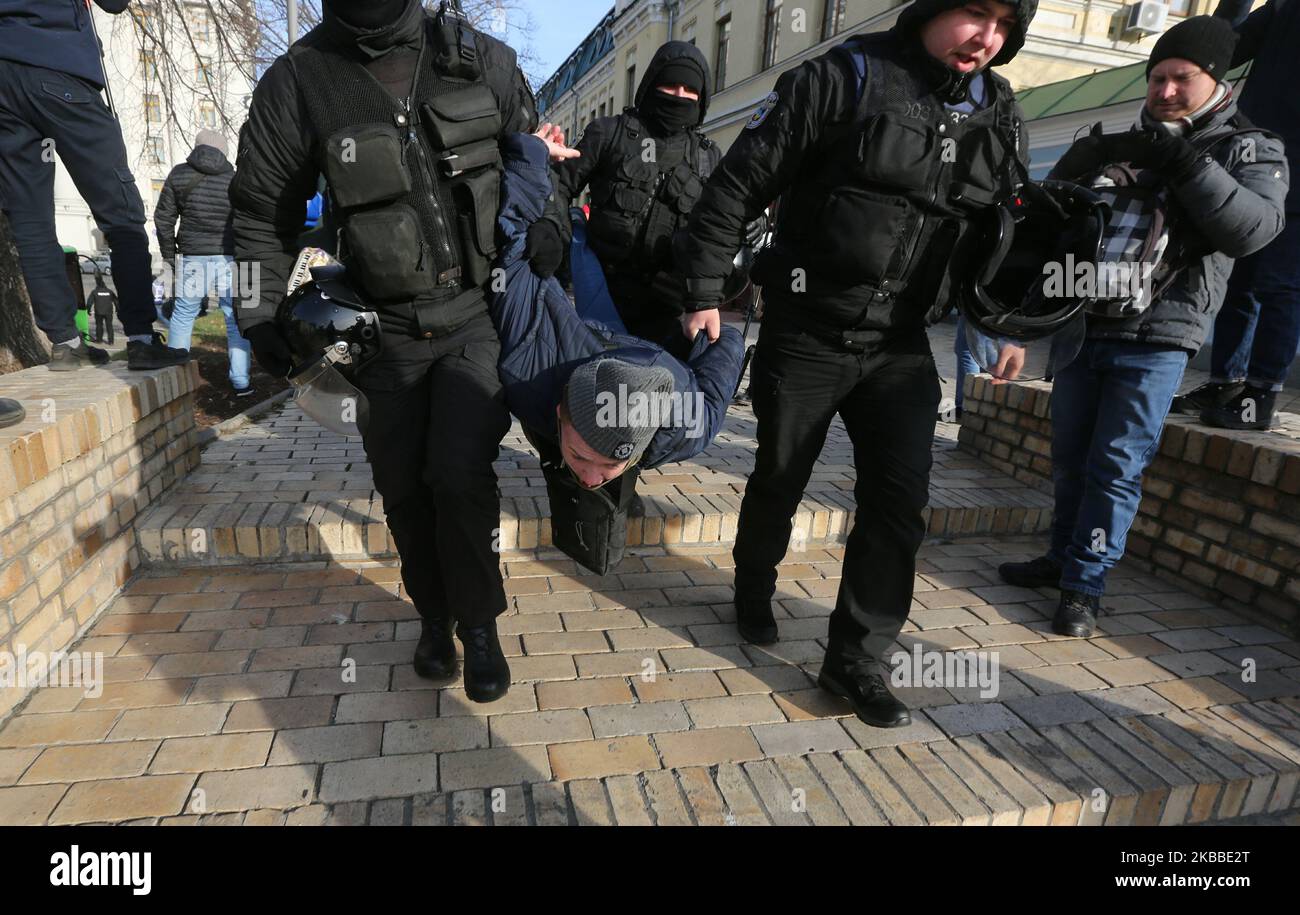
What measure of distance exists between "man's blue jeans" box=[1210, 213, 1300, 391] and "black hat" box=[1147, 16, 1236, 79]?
40.4 inches

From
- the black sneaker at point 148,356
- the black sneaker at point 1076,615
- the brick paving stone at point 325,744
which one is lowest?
the brick paving stone at point 325,744

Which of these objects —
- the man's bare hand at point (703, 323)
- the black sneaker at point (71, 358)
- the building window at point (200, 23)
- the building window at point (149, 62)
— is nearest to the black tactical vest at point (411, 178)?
the man's bare hand at point (703, 323)

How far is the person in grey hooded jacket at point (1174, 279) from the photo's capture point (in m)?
2.45

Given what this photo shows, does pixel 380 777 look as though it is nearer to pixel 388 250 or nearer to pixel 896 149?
pixel 388 250

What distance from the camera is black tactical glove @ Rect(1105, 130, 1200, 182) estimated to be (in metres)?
2.43

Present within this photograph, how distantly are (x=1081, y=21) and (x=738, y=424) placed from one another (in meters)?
13.4

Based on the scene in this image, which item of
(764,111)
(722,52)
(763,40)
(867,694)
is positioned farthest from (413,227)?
(722,52)

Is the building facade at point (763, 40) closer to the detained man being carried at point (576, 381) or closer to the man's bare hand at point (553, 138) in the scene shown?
the man's bare hand at point (553, 138)

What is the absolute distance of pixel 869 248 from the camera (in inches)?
82.4

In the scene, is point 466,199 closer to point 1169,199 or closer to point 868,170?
point 868,170

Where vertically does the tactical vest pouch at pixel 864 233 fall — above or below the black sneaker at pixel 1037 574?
above

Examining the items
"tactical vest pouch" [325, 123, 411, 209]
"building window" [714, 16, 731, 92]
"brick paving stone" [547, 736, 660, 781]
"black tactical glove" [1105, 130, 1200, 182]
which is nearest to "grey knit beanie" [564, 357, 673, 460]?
"tactical vest pouch" [325, 123, 411, 209]

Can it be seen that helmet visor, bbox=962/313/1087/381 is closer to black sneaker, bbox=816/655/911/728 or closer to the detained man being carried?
the detained man being carried

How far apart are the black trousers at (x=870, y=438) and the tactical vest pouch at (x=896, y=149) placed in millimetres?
489
